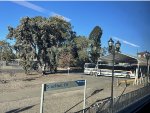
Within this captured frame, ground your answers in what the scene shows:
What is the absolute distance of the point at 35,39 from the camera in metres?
44.1

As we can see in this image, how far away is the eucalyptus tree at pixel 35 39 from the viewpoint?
143 feet

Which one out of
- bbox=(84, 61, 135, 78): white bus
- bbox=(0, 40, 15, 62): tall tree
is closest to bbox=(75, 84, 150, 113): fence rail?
bbox=(84, 61, 135, 78): white bus

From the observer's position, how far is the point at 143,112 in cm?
1634

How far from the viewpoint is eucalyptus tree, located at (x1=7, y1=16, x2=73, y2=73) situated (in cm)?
4356

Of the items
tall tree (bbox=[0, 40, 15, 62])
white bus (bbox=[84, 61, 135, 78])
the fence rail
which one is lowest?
the fence rail

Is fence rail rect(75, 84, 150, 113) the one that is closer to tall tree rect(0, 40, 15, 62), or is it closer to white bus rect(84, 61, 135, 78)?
white bus rect(84, 61, 135, 78)

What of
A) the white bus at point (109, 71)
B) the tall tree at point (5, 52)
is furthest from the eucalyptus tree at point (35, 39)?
the tall tree at point (5, 52)

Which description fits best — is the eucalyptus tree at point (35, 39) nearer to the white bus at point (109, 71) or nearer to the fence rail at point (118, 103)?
the white bus at point (109, 71)

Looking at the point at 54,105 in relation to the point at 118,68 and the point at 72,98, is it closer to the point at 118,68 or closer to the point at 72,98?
the point at 72,98

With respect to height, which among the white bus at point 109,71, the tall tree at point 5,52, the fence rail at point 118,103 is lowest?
the fence rail at point 118,103

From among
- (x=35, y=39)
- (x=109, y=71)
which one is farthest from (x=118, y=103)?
(x=109, y=71)

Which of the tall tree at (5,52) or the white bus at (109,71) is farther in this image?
the tall tree at (5,52)

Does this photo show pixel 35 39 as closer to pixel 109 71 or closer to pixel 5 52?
pixel 109 71

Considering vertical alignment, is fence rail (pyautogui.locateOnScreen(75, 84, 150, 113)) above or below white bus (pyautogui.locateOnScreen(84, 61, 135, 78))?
below
